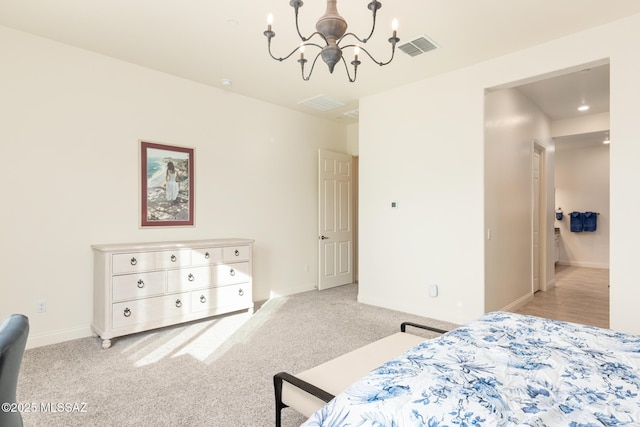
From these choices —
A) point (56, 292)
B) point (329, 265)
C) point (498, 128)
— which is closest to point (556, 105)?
point (498, 128)

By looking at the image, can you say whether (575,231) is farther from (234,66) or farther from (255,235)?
(234,66)

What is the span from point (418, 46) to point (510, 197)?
2.36 meters

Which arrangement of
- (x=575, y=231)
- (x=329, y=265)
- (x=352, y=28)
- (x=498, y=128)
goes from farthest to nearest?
1. (x=575, y=231)
2. (x=329, y=265)
3. (x=498, y=128)
4. (x=352, y=28)

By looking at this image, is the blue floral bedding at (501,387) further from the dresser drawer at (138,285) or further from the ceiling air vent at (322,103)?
the ceiling air vent at (322,103)

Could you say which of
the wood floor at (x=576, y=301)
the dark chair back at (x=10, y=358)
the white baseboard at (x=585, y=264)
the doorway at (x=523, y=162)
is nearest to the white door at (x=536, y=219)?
the doorway at (x=523, y=162)

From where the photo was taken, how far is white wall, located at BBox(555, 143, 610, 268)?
7.92 meters

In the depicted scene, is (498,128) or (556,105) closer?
(498,128)

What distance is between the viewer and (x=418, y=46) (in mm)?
3363

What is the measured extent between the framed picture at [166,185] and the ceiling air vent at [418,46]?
2731mm

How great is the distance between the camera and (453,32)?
3.13 meters

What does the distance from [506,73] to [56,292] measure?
502 centimetres

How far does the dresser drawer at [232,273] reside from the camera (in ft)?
13.2

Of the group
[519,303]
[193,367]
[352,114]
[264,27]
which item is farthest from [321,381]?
[352,114]

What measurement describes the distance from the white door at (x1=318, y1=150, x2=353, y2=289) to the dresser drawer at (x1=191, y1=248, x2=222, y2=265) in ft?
6.67
